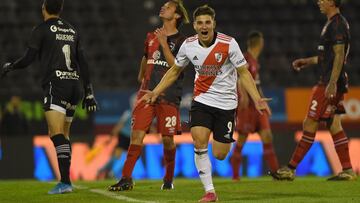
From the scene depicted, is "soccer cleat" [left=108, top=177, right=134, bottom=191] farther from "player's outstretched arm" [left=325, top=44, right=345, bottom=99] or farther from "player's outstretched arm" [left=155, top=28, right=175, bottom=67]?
"player's outstretched arm" [left=325, top=44, right=345, bottom=99]

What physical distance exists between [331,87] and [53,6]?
3.81 meters

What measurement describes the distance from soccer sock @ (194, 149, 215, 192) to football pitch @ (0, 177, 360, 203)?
0.39 meters

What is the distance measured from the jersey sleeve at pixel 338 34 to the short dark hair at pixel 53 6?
12.1 feet

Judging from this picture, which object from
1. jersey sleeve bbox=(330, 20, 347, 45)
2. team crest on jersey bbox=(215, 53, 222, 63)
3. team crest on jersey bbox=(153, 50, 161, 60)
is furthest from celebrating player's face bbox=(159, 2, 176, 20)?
jersey sleeve bbox=(330, 20, 347, 45)

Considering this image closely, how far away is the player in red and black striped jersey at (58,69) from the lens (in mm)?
10211

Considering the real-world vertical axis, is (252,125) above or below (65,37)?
below

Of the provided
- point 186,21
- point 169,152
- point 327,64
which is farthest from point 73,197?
point 327,64

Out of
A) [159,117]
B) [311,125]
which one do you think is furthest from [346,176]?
[159,117]

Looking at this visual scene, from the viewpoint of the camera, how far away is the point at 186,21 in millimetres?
10992

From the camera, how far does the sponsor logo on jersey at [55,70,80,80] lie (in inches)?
406

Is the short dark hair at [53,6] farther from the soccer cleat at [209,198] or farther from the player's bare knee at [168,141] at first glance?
the soccer cleat at [209,198]

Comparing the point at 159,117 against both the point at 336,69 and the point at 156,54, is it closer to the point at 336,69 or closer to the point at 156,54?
the point at 156,54

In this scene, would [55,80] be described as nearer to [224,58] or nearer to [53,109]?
[53,109]

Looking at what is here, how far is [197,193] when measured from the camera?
1043 centimetres
